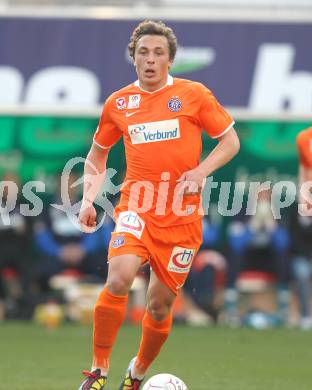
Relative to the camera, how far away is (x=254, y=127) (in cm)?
1812

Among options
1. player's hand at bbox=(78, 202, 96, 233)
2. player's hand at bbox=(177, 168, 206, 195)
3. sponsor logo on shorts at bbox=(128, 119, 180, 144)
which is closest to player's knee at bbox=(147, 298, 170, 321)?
player's hand at bbox=(78, 202, 96, 233)

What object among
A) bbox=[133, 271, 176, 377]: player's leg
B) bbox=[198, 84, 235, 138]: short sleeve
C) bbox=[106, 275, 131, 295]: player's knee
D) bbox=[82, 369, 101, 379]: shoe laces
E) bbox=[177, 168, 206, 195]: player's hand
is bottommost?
bbox=[82, 369, 101, 379]: shoe laces

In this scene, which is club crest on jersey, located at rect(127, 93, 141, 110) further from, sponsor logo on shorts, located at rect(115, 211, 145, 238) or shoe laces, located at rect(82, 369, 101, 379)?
shoe laces, located at rect(82, 369, 101, 379)

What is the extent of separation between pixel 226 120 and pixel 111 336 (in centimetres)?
186

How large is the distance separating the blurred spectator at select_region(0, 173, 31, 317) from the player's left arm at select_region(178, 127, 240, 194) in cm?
977

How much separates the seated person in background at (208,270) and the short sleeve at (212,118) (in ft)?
31.7

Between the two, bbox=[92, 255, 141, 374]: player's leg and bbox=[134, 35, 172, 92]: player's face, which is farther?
bbox=[134, 35, 172, 92]: player's face

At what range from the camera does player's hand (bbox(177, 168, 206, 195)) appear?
813cm

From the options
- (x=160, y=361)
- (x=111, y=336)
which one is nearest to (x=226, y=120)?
(x=111, y=336)

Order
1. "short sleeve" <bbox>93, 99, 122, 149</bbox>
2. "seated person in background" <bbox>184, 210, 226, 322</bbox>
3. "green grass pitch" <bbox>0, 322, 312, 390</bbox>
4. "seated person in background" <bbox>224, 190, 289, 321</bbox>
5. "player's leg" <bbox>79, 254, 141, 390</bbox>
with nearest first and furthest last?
"player's leg" <bbox>79, 254, 141, 390</bbox> → "short sleeve" <bbox>93, 99, 122, 149</bbox> → "green grass pitch" <bbox>0, 322, 312, 390</bbox> → "seated person in background" <bbox>224, 190, 289, 321</bbox> → "seated person in background" <bbox>184, 210, 226, 322</bbox>

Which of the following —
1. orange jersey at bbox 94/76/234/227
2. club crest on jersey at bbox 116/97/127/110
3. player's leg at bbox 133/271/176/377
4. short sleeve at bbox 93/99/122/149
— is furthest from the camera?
short sleeve at bbox 93/99/122/149

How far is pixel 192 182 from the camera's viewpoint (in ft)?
26.8

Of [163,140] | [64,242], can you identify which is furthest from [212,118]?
[64,242]
